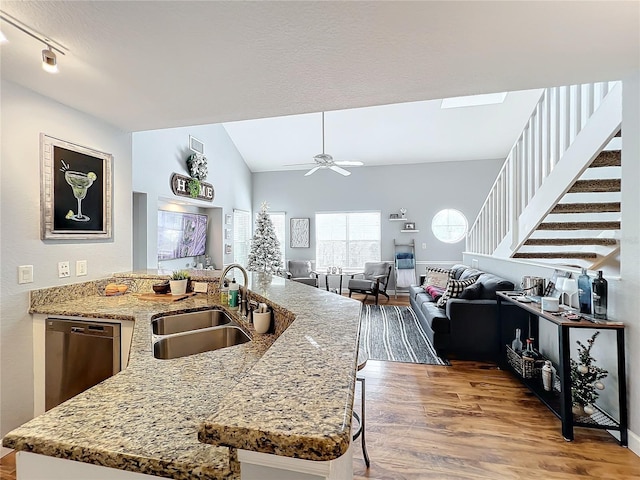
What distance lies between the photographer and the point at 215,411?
0.58 meters

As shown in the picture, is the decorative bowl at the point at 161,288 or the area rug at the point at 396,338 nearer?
the decorative bowl at the point at 161,288

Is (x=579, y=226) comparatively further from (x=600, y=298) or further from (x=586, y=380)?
(x=586, y=380)

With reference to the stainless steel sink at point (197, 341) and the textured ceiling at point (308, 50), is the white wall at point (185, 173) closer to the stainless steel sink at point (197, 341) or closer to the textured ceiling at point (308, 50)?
the textured ceiling at point (308, 50)

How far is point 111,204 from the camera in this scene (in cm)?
251

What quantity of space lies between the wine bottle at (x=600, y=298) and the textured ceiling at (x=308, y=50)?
1.29m

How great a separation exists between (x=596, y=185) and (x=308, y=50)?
2.48 metres

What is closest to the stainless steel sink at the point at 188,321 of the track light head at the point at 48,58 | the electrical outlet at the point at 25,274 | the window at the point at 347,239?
the electrical outlet at the point at 25,274

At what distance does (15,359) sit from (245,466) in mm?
2286

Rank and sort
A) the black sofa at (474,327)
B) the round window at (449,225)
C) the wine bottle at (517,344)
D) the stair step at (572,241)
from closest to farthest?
the stair step at (572,241) → the wine bottle at (517,344) → the black sofa at (474,327) → the round window at (449,225)

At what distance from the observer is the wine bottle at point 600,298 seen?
203cm

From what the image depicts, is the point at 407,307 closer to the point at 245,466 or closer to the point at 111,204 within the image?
the point at 111,204

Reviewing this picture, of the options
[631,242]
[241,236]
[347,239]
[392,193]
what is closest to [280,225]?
[241,236]

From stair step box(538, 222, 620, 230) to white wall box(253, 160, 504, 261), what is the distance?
4076 mm

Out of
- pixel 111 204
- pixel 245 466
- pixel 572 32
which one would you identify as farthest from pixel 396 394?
pixel 111 204
